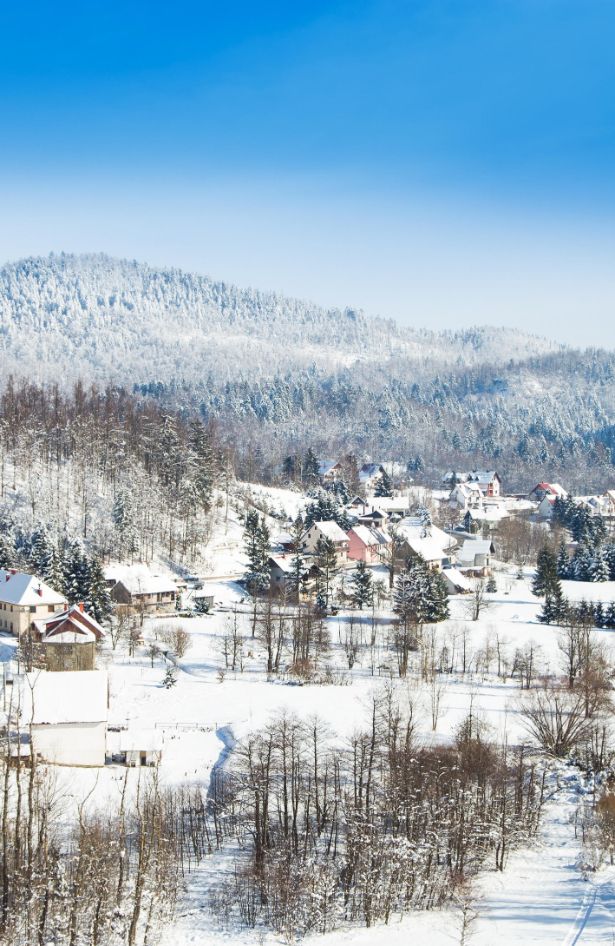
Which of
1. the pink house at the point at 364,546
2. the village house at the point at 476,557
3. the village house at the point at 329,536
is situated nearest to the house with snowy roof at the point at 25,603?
the village house at the point at 329,536

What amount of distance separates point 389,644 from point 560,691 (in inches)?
449

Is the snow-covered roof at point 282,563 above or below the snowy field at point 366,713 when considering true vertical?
above

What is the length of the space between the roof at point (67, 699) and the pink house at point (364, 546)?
35282 millimetres

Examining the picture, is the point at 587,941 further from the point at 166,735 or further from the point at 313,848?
the point at 166,735

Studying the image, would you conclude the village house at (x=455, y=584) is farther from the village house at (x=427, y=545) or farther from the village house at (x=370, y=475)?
Answer: the village house at (x=370, y=475)

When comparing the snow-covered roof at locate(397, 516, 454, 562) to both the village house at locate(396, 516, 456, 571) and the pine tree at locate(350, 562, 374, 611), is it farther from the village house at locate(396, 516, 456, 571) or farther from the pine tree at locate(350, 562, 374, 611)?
the pine tree at locate(350, 562, 374, 611)

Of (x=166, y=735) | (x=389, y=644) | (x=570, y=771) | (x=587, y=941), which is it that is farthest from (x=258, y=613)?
(x=587, y=941)

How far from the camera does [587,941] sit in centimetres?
2073

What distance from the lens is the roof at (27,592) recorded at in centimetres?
4247

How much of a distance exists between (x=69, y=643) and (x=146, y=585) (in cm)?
1165

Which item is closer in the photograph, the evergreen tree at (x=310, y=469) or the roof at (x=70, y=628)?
the roof at (x=70, y=628)

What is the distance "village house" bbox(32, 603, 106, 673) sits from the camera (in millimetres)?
37812

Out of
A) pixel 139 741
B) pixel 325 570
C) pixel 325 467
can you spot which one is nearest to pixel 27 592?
pixel 139 741

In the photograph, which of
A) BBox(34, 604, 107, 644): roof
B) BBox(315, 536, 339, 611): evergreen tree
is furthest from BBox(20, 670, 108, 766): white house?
BBox(315, 536, 339, 611): evergreen tree
